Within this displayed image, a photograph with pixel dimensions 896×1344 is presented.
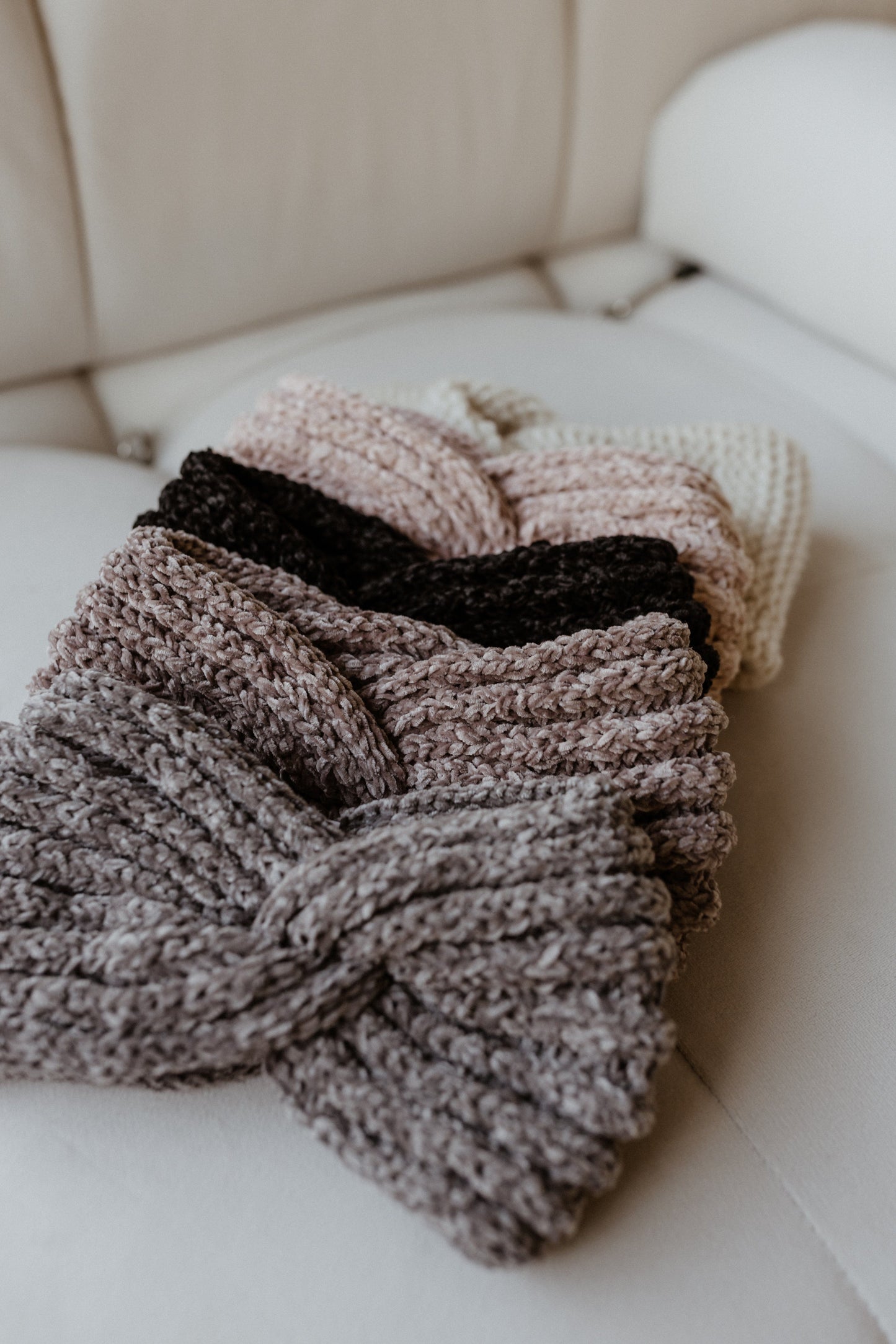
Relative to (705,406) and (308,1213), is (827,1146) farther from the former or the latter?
(705,406)

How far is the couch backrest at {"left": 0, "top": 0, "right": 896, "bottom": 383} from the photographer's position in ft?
2.56

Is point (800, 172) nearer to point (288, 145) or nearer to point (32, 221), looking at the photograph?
point (288, 145)

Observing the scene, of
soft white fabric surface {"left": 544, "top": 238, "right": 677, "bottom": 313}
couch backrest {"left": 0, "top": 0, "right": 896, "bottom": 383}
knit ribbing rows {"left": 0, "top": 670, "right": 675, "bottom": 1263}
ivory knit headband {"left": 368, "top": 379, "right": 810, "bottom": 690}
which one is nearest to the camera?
knit ribbing rows {"left": 0, "top": 670, "right": 675, "bottom": 1263}

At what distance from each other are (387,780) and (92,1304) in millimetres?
262

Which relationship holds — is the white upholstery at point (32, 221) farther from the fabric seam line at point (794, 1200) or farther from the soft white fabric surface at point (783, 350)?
the fabric seam line at point (794, 1200)

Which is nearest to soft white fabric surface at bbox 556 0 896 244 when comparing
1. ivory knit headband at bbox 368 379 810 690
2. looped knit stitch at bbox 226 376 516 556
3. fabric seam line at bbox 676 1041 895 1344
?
ivory knit headband at bbox 368 379 810 690

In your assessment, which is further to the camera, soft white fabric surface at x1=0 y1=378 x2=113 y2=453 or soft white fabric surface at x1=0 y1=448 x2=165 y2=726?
soft white fabric surface at x1=0 y1=378 x2=113 y2=453

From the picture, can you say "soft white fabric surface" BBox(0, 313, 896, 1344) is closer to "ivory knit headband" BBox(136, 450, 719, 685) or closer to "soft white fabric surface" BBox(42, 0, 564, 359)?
"ivory knit headband" BBox(136, 450, 719, 685)

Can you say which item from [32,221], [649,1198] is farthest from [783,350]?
[649,1198]

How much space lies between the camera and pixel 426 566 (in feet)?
1.90

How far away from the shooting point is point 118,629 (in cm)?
51

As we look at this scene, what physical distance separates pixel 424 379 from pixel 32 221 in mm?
345

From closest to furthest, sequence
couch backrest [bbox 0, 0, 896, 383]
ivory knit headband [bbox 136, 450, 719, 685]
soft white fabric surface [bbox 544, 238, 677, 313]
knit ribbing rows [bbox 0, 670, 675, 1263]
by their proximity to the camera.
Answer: knit ribbing rows [bbox 0, 670, 675, 1263], ivory knit headband [bbox 136, 450, 719, 685], couch backrest [bbox 0, 0, 896, 383], soft white fabric surface [bbox 544, 238, 677, 313]

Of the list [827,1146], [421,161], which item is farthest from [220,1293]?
[421,161]
